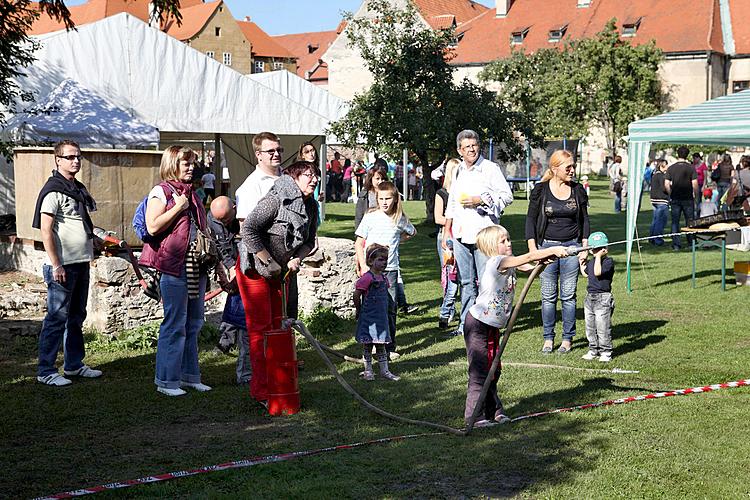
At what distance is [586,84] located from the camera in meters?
57.6

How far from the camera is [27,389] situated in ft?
24.6

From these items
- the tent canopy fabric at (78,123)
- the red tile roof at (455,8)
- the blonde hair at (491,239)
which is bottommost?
the blonde hair at (491,239)

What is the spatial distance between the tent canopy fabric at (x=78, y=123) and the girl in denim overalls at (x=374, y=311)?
9900 millimetres

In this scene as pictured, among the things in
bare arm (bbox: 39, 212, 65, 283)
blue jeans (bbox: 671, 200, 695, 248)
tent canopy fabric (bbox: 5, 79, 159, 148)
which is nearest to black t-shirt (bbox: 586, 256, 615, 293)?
bare arm (bbox: 39, 212, 65, 283)

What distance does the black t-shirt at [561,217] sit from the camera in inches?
343

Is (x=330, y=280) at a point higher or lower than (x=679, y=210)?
lower

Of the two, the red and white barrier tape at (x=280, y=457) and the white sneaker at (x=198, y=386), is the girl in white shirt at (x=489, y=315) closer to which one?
the red and white barrier tape at (x=280, y=457)

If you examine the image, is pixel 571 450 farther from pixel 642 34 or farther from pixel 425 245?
pixel 642 34

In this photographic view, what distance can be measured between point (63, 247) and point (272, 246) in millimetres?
1924

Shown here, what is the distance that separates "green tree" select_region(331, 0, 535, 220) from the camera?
23344 mm

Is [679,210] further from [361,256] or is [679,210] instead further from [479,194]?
[361,256]

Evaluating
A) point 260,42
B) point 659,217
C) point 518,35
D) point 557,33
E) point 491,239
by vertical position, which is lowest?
point 659,217

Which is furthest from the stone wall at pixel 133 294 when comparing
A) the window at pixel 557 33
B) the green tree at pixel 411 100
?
the window at pixel 557 33

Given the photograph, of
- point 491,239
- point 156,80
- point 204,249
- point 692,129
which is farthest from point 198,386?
point 156,80
